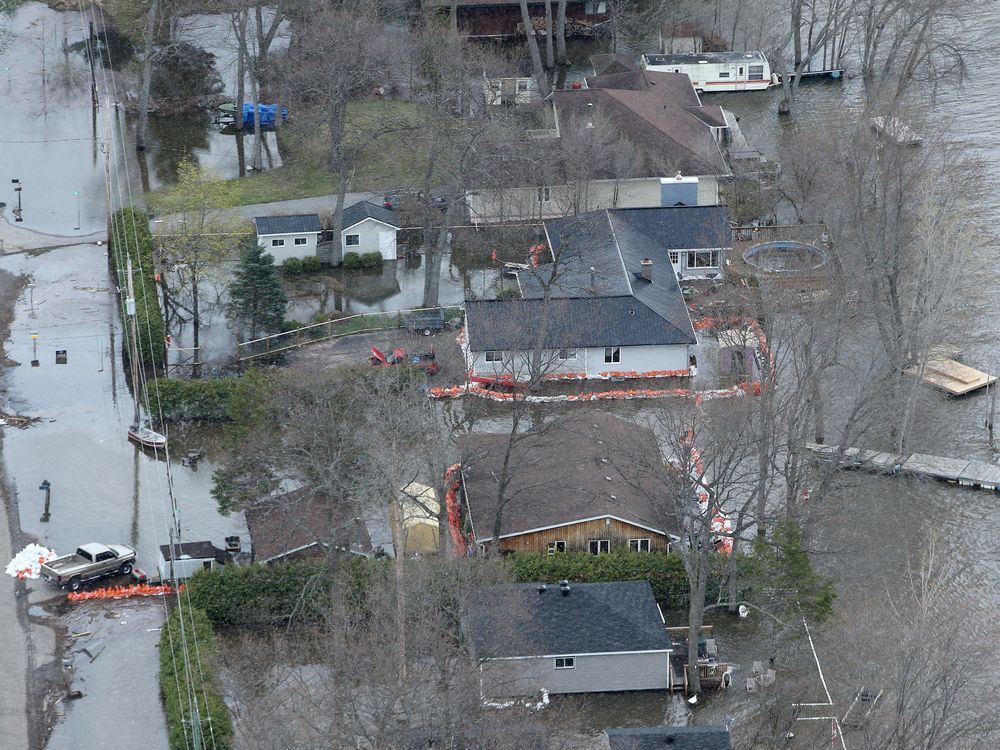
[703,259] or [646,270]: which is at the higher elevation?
[646,270]

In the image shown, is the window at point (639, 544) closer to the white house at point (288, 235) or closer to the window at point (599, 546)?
the window at point (599, 546)

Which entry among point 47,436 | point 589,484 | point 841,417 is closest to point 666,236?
point 841,417

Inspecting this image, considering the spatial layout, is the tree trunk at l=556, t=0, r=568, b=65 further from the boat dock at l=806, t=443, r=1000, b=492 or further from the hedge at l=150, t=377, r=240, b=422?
the boat dock at l=806, t=443, r=1000, b=492

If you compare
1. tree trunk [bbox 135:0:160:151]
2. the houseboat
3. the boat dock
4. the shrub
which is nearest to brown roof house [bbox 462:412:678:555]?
the boat dock

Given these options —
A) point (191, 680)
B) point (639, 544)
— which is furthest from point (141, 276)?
point (191, 680)

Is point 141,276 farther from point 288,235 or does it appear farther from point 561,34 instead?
point 561,34

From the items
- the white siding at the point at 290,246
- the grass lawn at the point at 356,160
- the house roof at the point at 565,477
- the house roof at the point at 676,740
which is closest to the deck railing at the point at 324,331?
the white siding at the point at 290,246
